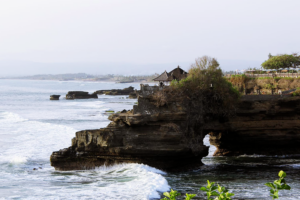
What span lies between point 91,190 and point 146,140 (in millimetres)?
5326

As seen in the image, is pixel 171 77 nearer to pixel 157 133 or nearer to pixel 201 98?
pixel 201 98

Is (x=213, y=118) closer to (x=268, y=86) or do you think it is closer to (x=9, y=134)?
(x=268, y=86)

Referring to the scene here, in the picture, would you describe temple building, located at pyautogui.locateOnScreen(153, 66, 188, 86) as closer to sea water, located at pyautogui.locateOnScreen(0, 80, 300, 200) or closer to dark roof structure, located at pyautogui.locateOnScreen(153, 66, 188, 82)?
dark roof structure, located at pyautogui.locateOnScreen(153, 66, 188, 82)

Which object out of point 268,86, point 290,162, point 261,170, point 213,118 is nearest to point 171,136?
point 213,118

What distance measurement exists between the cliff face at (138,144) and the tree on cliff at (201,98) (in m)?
0.68

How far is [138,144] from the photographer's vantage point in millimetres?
22953

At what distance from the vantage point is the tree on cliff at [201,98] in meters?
24.3

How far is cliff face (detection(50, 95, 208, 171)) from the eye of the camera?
22891mm

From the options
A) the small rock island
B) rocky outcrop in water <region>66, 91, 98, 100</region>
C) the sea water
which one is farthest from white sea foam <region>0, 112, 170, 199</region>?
rocky outcrop in water <region>66, 91, 98, 100</region>

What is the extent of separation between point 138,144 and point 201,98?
205 inches

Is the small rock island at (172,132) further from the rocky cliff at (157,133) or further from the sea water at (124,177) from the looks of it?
the sea water at (124,177)

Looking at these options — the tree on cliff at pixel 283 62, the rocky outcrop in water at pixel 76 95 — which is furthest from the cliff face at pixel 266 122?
the rocky outcrop in water at pixel 76 95

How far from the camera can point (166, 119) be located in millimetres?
23703

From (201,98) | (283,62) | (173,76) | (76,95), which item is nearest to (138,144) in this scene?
(201,98)
